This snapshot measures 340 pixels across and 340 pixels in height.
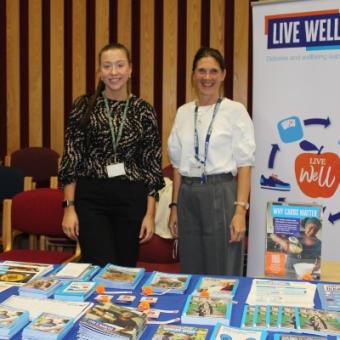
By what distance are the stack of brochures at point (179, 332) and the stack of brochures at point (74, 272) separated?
1.66ft

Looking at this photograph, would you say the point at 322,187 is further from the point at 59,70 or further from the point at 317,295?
the point at 59,70

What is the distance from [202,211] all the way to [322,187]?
2.86 ft

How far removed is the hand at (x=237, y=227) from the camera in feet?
8.49

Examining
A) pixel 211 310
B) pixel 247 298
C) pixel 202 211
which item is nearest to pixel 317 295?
pixel 247 298

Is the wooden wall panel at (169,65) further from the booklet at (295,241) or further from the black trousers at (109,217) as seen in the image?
the booklet at (295,241)

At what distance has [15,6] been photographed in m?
5.72

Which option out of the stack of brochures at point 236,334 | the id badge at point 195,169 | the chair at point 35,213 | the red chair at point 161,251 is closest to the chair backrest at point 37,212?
the chair at point 35,213

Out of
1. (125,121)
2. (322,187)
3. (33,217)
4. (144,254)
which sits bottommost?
(144,254)

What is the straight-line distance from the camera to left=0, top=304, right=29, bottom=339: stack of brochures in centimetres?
143

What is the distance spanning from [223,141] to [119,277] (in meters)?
1.02

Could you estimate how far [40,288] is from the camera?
1769mm

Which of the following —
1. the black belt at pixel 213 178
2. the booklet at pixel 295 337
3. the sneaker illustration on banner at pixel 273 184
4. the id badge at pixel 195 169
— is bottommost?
the booklet at pixel 295 337

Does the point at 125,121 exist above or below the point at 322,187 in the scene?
above

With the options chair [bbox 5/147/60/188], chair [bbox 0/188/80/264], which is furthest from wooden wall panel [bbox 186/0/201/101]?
chair [bbox 0/188/80/264]
